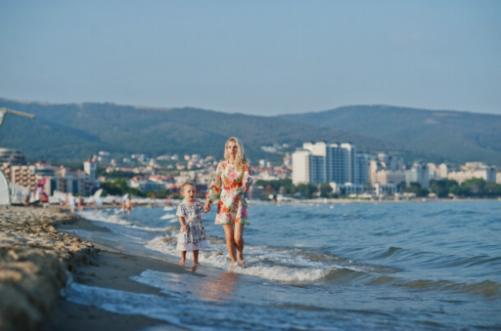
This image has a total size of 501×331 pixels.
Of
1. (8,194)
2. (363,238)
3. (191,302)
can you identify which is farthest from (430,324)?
(8,194)

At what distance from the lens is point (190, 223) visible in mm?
7980

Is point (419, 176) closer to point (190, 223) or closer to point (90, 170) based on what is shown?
point (90, 170)

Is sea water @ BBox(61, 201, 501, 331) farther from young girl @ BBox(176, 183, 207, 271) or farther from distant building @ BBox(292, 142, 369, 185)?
distant building @ BBox(292, 142, 369, 185)

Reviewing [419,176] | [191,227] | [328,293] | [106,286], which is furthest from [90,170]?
[106,286]

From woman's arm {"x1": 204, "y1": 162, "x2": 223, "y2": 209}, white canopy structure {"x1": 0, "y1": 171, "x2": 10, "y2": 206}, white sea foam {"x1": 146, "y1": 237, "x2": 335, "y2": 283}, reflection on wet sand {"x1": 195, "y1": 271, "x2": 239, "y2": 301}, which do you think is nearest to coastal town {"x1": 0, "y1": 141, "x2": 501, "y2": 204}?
white canopy structure {"x1": 0, "y1": 171, "x2": 10, "y2": 206}

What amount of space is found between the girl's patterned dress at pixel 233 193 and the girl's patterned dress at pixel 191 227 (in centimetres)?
28

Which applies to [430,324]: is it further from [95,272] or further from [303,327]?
[95,272]

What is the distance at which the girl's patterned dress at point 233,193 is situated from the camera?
25.4ft

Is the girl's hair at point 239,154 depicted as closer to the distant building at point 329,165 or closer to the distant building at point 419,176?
the distant building at point 329,165

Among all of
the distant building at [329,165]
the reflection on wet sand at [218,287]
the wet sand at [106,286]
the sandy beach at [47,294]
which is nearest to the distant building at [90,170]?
the distant building at [329,165]

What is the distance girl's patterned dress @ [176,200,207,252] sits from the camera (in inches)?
313

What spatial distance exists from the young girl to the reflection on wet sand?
2.02ft

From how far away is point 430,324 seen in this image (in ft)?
16.4

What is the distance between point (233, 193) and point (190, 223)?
555mm
